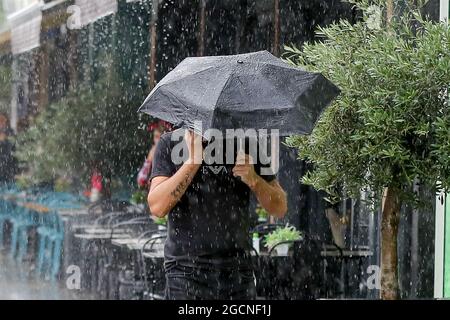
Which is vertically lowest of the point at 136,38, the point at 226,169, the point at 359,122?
the point at 226,169

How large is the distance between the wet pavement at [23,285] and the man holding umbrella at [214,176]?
178 inches

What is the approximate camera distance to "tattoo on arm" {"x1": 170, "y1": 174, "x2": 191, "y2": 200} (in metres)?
3.97

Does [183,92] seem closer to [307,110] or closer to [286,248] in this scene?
[307,110]

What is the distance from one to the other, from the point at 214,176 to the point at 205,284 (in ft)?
1.63

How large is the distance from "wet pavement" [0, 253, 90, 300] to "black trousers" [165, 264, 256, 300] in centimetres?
451

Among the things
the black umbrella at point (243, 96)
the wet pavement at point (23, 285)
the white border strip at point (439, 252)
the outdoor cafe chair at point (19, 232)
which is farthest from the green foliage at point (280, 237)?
the black umbrella at point (243, 96)

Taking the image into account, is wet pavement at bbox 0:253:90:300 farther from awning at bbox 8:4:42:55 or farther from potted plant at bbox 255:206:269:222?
awning at bbox 8:4:42:55

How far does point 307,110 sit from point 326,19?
4.77 meters

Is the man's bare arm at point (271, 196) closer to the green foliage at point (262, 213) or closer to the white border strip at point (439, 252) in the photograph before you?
the white border strip at point (439, 252)

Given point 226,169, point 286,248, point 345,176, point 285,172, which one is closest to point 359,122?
point 345,176

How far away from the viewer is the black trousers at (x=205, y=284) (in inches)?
158

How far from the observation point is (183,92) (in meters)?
4.12

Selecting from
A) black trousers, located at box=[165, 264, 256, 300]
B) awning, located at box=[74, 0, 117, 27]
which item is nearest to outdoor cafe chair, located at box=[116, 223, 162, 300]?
awning, located at box=[74, 0, 117, 27]
